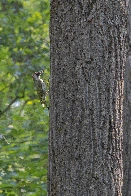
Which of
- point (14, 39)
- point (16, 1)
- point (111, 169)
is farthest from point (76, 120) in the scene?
point (16, 1)

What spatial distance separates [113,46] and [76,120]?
0.43 meters

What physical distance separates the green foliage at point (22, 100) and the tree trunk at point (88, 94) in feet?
7.89

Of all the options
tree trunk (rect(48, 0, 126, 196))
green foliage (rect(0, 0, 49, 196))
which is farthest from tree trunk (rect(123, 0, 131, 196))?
tree trunk (rect(48, 0, 126, 196))

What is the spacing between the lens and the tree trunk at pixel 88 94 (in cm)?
267

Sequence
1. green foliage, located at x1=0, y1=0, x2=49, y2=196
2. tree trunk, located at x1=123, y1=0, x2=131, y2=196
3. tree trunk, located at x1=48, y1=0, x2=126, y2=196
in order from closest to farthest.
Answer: tree trunk, located at x1=48, y1=0, x2=126, y2=196 → tree trunk, located at x1=123, y1=0, x2=131, y2=196 → green foliage, located at x1=0, y1=0, x2=49, y2=196

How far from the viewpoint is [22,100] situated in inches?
321

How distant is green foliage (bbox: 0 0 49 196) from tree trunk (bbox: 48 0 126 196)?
2404mm

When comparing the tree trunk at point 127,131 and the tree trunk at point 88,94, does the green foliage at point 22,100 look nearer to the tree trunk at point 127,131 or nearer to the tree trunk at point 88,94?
the tree trunk at point 127,131

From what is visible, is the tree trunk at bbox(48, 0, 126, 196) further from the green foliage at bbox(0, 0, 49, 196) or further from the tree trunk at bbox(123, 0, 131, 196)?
the green foliage at bbox(0, 0, 49, 196)

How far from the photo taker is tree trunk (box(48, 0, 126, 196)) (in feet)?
8.75

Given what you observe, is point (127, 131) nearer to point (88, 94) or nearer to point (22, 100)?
point (88, 94)

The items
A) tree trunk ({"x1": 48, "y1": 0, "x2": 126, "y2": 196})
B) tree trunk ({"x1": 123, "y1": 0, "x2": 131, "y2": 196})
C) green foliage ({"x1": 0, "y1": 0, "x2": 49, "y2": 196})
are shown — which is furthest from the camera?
green foliage ({"x1": 0, "y1": 0, "x2": 49, "y2": 196})

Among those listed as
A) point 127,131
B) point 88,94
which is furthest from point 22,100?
point 88,94

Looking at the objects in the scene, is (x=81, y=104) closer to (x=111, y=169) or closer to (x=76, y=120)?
(x=76, y=120)
